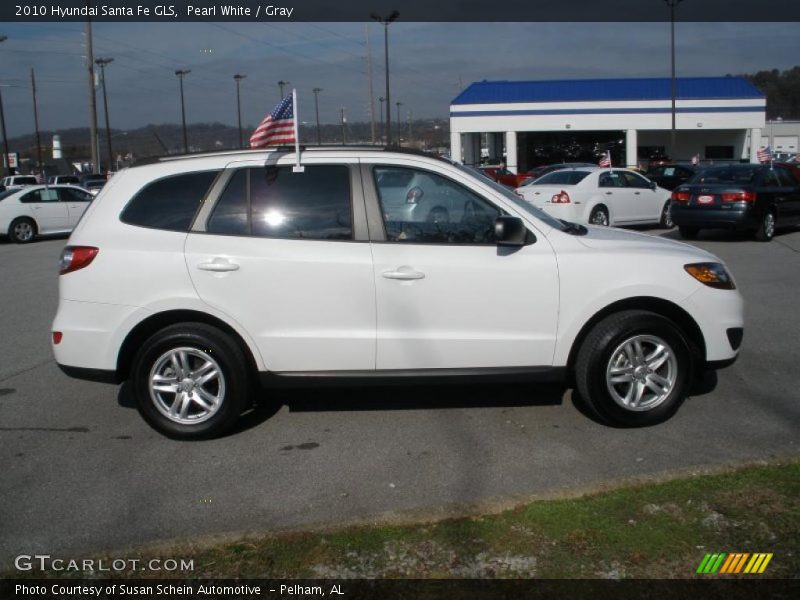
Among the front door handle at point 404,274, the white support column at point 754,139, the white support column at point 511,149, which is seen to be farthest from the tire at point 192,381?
the white support column at point 754,139

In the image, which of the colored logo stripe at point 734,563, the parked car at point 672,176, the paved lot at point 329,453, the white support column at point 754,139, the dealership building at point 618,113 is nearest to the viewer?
the colored logo stripe at point 734,563

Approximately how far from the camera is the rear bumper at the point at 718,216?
15773 millimetres

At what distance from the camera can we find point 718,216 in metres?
15.9

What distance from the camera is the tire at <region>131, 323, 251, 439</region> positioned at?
5211 mm

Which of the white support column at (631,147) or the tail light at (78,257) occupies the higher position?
the white support column at (631,147)

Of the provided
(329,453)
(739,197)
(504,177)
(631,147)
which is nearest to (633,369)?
(329,453)

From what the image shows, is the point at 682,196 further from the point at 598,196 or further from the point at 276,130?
the point at 276,130

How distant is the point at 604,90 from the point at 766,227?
43259mm

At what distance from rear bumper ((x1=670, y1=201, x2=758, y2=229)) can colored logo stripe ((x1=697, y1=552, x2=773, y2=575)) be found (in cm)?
1346

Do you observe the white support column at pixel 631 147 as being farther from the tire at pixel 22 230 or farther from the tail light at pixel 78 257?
the tail light at pixel 78 257

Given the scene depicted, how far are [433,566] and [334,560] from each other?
0.46 metres

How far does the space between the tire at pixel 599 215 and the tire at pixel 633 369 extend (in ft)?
40.6

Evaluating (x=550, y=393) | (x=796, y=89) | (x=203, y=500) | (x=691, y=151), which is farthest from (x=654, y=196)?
(x=796, y=89)

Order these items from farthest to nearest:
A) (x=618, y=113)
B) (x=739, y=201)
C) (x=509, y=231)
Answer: (x=618, y=113) → (x=739, y=201) → (x=509, y=231)
